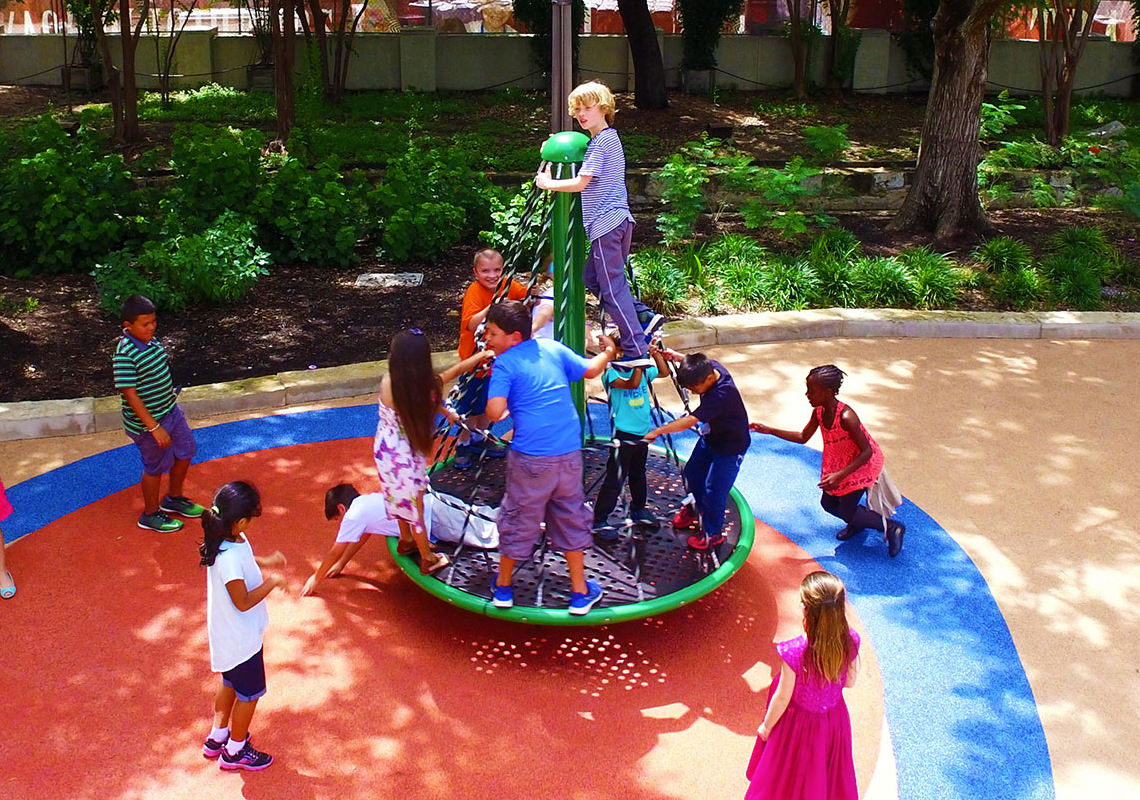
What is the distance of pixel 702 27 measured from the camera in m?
21.1

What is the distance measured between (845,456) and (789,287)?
4427mm

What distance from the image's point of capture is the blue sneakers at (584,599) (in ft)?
15.0

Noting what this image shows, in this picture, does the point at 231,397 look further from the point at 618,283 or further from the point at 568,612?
the point at 568,612

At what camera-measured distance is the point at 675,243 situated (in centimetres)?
1094

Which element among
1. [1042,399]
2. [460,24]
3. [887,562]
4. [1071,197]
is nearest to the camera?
[887,562]

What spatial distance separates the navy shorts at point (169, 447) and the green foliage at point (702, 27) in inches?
691

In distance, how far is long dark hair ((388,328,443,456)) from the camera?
4441mm

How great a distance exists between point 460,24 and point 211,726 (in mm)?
22833

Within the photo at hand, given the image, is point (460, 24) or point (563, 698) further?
point (460, 24)

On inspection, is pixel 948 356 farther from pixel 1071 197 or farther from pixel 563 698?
pixel 1071 197

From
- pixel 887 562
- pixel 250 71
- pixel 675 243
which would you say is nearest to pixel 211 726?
pixel 887 562

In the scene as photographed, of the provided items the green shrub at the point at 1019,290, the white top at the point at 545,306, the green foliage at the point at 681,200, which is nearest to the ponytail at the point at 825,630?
the white top at the point at 545,306

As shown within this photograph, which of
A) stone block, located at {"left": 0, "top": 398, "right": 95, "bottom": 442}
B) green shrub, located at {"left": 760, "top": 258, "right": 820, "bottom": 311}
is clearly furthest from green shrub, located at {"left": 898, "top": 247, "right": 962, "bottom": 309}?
stone block, located at {"left": 0, "top": 398, "right": 95, "bottom": 442}

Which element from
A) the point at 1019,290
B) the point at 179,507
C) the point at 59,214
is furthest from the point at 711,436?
the point at 59,214
